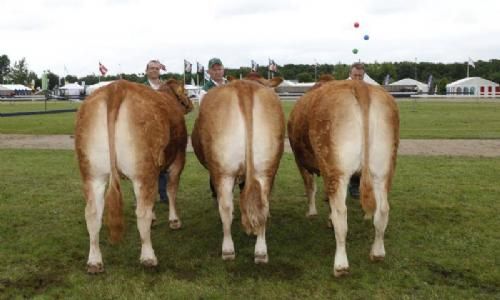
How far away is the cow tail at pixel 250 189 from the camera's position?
5441 mm

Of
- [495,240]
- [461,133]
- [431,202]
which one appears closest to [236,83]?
[495,240]

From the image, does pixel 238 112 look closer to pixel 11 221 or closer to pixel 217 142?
pixel 217 142

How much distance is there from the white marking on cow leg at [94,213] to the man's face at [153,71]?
3128 mm

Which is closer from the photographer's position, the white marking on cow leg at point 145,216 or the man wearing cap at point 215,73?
the white marking on cow leg at point 145,216

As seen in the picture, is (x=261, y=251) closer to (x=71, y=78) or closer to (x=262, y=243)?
(x=262, y=243)

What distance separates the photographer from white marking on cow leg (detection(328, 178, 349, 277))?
5270 mm

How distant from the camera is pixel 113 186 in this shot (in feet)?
17.3

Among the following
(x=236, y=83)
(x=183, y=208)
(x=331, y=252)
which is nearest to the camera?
(x=236, y=83)

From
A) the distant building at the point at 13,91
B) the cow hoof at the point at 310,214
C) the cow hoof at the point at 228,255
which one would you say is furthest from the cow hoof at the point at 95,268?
the distant building at the point at 13,91

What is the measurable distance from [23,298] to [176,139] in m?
2.57

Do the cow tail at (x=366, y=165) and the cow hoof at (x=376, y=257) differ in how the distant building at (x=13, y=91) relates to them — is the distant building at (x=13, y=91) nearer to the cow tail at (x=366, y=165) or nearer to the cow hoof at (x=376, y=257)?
the cow hoof at (x=376, y=257)

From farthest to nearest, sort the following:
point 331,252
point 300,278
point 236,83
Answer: point 331,252
point 236,83
point 300,278

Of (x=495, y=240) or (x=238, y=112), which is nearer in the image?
(x=238, y=112)

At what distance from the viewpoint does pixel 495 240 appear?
641 cm
